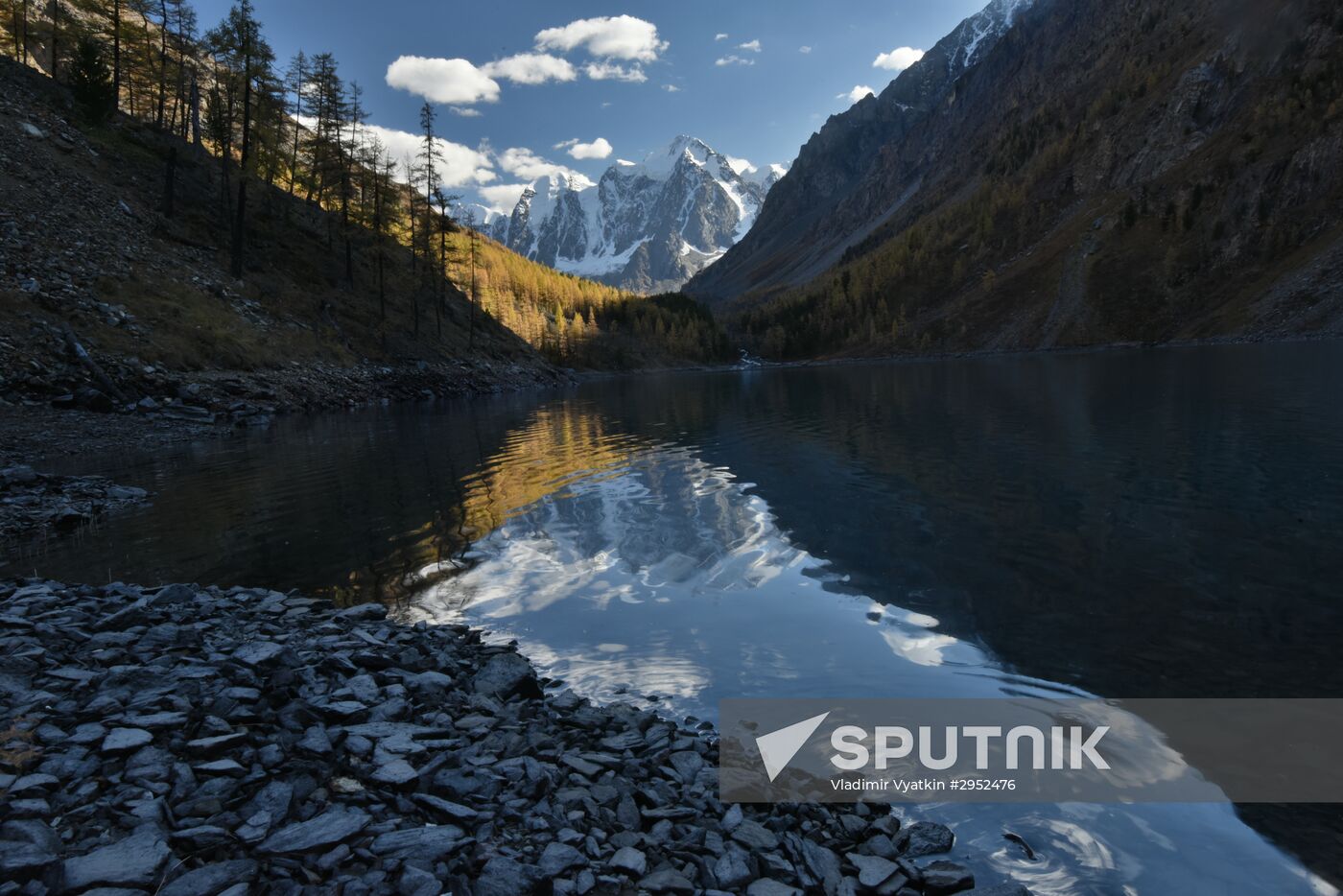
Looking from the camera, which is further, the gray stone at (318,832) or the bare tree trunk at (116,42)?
the bare tree trunk at (116,42)

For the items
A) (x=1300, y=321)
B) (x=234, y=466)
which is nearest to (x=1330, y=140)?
(x=1300, y=321)

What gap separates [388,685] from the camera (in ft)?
26.5

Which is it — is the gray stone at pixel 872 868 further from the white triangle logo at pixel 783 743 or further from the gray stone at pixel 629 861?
the gray stone at pixel 629 861

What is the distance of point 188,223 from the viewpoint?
5909cm

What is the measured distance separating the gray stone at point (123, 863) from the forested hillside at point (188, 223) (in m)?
39.5

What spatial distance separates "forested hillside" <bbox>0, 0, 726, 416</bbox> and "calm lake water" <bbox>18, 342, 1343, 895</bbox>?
17399 millimetres

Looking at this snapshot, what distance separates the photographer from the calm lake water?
809cm

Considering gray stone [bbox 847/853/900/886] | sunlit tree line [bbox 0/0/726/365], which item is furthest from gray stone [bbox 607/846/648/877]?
sunlit tree line [bbox 0/0/726/365]

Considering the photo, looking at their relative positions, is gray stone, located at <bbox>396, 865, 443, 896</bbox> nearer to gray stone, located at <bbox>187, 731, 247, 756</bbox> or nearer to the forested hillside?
gray stone, located at <bbox>187, 731, 247, 756</bbox>

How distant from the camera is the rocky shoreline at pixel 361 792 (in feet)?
15.5

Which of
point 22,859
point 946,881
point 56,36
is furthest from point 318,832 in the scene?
point 56,36

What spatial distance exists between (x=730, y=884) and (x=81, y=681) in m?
7.29

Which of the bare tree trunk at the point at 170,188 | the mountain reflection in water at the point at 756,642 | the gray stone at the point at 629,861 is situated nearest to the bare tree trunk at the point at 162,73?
the bare tree trunk at the point at 170,188

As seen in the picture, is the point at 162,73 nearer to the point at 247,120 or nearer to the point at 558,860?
the point at 247,120
